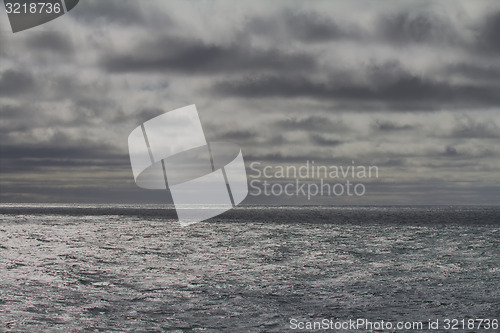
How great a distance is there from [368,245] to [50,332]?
109 ft

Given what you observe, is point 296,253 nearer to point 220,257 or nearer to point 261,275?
point 220,257

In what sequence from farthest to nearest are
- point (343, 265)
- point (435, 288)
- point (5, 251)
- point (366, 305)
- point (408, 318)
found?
1. point (5, 251)
2. point (343, 265)
3. point (435, 288)
4. point (366, 305)
5. point (408, 318)

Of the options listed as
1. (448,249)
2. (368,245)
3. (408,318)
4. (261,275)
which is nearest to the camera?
(408,318)

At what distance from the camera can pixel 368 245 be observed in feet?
143

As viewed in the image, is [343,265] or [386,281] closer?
[386,281]

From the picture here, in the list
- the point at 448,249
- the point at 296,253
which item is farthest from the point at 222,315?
the point at 448,249

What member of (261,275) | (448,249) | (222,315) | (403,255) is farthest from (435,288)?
(448,249)

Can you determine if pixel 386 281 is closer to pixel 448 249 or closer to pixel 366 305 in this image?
pixel 366 305

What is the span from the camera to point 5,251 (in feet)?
118

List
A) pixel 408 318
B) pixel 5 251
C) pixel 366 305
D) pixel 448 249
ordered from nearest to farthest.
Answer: pixel 408 318 → pixel 366 305 → pixel 5 251 → pixel 448 249

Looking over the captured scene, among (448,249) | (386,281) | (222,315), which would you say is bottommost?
(448,249)

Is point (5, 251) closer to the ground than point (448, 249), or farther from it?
farther from it

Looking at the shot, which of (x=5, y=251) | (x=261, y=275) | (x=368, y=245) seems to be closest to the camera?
(x=261, y=275)

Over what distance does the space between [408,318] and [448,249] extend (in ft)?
84.8
